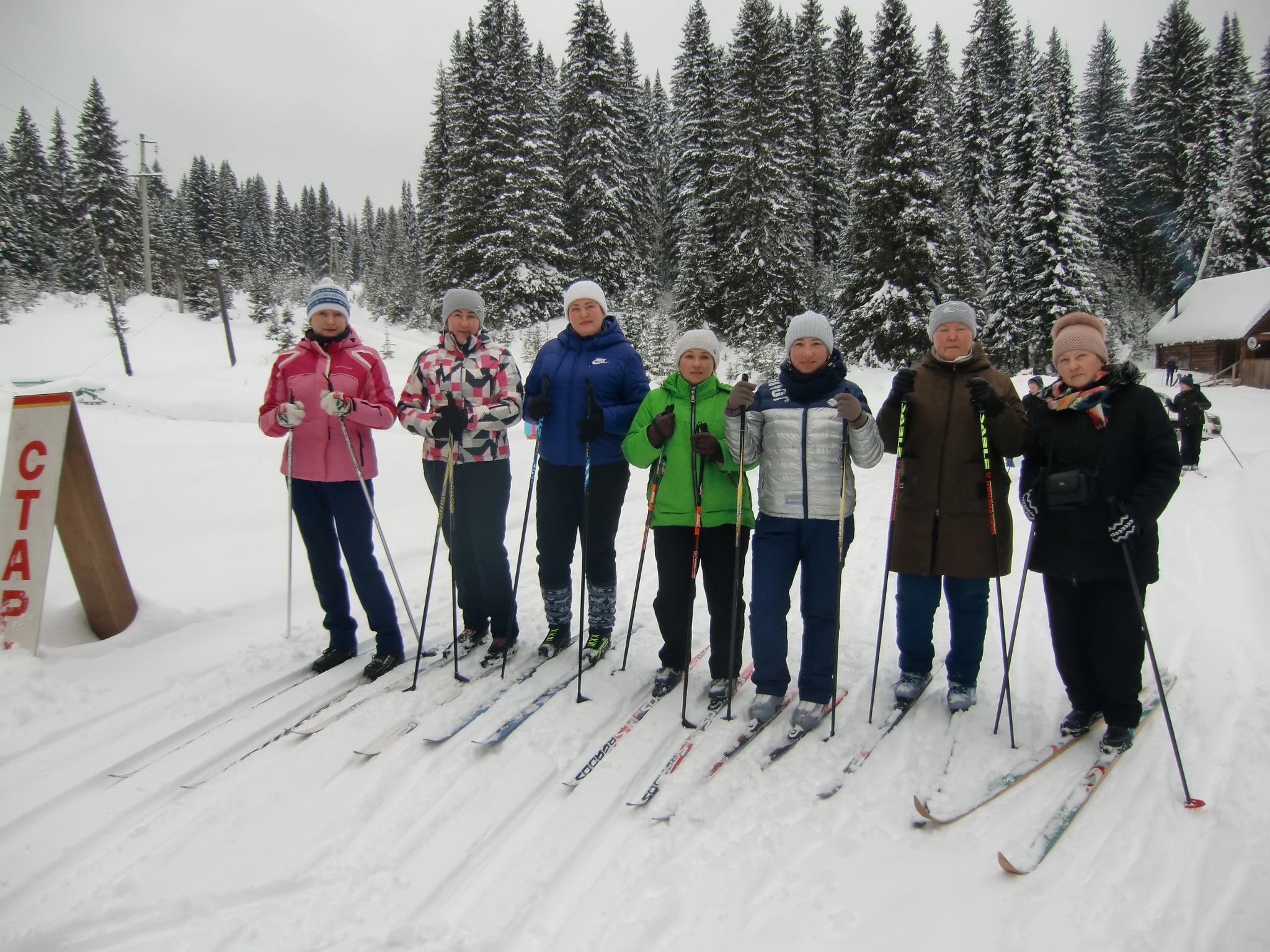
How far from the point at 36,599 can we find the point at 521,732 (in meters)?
2.95

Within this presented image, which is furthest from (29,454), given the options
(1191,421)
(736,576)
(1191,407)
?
(1191,407)

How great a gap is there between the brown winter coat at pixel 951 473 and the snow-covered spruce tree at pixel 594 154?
22.6 metres

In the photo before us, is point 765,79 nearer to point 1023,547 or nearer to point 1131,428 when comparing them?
point 1023,547

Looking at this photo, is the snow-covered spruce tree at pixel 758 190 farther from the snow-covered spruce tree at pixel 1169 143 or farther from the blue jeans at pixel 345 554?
the snow-covered spruce tree at pixel 1169 143

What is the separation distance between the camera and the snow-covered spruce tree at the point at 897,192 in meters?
19.7

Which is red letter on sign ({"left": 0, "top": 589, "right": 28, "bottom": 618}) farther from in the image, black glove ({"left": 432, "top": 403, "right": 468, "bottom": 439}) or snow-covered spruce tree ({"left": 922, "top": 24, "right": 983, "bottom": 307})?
snow-covered spruce tree ({"left": 922, "top": 24, "right": 983, "bottom": 307})

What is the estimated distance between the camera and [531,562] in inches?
235

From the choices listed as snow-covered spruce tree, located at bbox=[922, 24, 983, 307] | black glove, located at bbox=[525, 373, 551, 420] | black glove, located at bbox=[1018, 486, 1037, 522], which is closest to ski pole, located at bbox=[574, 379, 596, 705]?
black glove, located at bbox=[525, 373, 551, 420]

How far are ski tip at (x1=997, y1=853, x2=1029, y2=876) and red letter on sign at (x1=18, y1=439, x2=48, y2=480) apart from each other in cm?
525

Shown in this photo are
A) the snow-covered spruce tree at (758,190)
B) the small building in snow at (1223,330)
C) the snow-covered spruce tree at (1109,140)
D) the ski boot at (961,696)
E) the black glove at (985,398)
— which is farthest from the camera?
the snow-covered spruce tree at (1109,140)

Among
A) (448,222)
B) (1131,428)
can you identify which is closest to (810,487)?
(1131,428)

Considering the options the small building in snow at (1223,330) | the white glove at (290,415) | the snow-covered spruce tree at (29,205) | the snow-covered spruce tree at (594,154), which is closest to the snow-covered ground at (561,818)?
the white glove at (290,415)

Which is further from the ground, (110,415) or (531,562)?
(110,415)

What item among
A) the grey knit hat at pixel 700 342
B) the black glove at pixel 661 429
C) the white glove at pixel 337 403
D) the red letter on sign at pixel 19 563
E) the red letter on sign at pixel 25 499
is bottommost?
the red letter on sign at pixel 19 563
